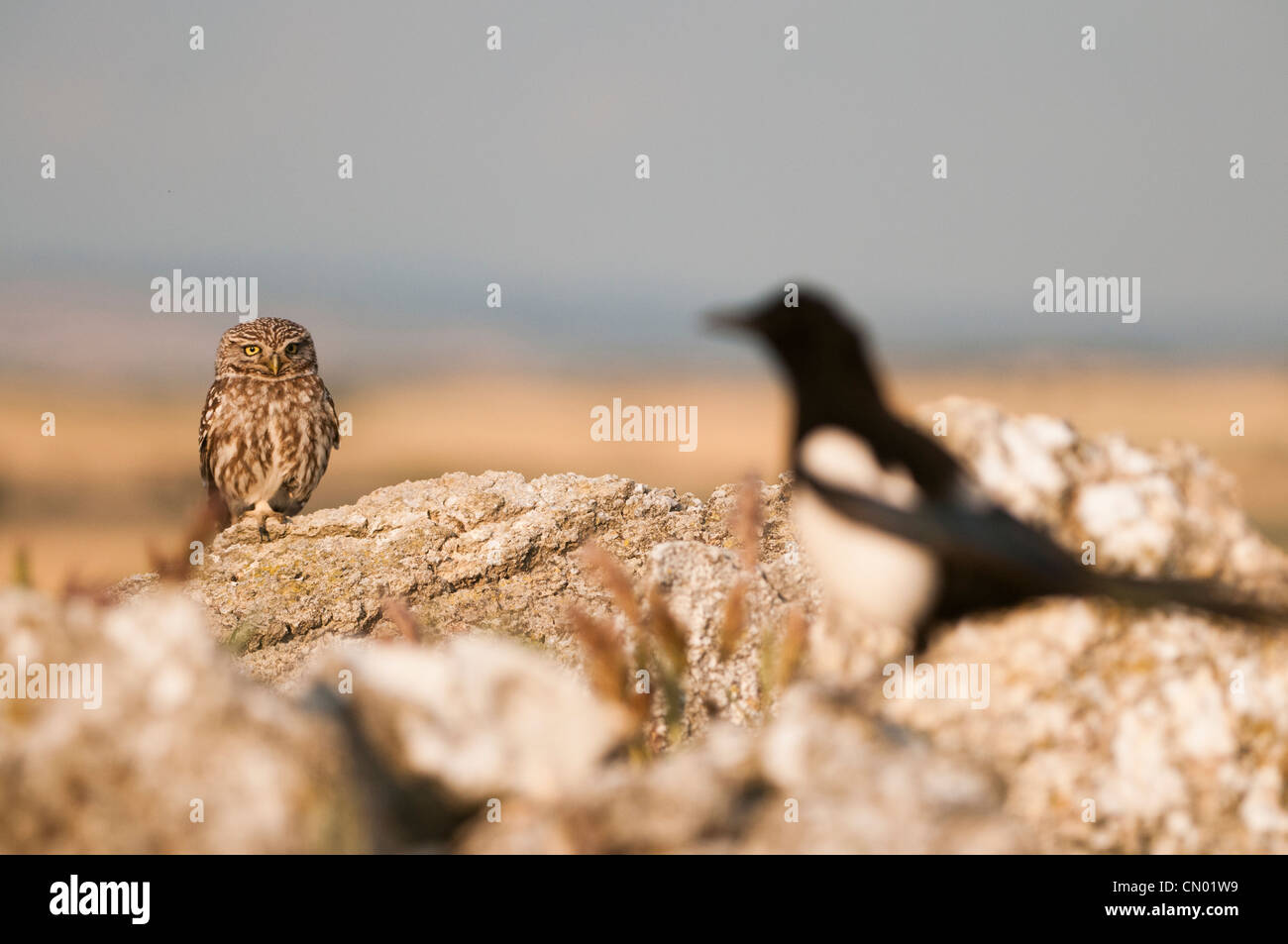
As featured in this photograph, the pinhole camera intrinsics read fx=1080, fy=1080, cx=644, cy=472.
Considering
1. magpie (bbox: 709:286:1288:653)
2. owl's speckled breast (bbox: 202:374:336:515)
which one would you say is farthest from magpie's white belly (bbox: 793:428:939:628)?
owl's speckled breast (bbox: 202:374:336:515)

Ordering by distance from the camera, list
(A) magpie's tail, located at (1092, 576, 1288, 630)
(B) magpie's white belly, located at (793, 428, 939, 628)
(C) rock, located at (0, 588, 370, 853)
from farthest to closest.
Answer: (B) magpie's white belly, located at (793, 428, 939, 628), (A) magpie's tail, located at (1092, 576, 1288, 630), (C) rock, located at (0, 588, 370, 853)

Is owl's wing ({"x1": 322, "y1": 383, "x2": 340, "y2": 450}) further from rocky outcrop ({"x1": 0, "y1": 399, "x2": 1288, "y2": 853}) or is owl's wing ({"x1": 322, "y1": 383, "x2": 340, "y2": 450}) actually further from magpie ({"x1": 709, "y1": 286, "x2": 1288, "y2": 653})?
magpie ({"x1": 709, "y1": 286, "x2": 1288, "y2": 653})

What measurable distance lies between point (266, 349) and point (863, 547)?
7002 mm

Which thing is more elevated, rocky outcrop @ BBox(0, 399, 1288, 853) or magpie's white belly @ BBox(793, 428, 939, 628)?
→ magpie's white belly @ BBox(793, 428, 939, 628)

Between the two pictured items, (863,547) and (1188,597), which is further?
(863,547)

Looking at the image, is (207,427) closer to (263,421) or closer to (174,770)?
(263,421)

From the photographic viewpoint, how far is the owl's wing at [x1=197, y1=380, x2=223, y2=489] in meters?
9.77

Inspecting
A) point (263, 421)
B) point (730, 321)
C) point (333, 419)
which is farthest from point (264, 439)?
point (730, 321)

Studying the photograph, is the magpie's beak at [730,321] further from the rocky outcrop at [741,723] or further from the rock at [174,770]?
the rock at [174,770]

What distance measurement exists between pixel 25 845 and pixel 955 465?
3.54 meters

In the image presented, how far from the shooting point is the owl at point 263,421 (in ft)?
31.5

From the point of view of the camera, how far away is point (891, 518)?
418cm

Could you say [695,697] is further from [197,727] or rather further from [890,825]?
[197,727]
